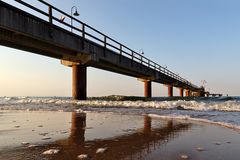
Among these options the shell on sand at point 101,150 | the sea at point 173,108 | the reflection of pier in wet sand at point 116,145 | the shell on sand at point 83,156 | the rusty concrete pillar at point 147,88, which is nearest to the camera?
the shell on sand at point 83,156

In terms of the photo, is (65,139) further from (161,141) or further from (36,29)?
(36,29)

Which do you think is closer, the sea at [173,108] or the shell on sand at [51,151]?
A: the shell on sand at [51,151]

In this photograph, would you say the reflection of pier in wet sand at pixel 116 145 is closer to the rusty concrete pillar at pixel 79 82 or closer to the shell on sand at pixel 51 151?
the shell on sand at pixel 51 151

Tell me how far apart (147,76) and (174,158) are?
32429 mm

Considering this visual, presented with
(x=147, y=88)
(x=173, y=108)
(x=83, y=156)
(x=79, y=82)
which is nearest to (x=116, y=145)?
(x=83, y=156)

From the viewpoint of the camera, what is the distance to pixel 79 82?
19984 millimetres

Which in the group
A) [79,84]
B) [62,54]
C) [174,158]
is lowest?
[174,158]

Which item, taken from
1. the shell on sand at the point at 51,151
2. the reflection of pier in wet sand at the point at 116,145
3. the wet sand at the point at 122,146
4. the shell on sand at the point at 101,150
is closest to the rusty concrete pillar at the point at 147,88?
the wet sand at the point at 122,146

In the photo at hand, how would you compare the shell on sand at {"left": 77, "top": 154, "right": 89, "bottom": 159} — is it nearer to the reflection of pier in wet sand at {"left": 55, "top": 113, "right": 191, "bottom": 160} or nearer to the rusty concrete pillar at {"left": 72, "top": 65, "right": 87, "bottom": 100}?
the reflection of pier in wet sand at {"left": 55, "top": 113, "right": 191, "bottom": 160}

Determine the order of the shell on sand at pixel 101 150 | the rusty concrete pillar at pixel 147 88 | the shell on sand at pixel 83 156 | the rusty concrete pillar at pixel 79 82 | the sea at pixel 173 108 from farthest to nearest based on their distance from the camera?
the rusty concrete pillar at pixel 147 88, the rusty concrete pillar at pixel 79 82, the sea at pixel 173 108, the shell on sand at pixel 101 150, the shell on sand at pixel 83 156

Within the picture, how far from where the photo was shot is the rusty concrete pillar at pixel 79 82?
19873 mm

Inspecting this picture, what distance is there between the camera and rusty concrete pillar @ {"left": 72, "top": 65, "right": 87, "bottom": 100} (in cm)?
1987

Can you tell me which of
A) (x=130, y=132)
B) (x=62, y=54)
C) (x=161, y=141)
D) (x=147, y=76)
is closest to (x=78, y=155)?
(x=161, y=141)

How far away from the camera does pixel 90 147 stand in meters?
4.05
